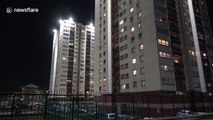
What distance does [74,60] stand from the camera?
10650cm

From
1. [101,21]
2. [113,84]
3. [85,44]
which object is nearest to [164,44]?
[113,84]

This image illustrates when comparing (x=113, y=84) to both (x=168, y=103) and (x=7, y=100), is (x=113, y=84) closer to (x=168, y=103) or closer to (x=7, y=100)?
(x=168, y=103)

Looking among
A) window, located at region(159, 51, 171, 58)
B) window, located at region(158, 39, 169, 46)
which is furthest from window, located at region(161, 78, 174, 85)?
window, located at region(158, 39, 169, 46)

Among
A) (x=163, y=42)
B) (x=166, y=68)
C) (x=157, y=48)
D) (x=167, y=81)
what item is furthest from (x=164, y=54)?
(x=167, y=81)

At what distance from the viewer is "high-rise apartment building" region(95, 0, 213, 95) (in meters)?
35.9

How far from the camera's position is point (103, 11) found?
59719 mm

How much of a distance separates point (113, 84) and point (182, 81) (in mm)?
19326

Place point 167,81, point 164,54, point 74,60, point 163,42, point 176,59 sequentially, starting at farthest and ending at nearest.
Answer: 1. point 74,60
2. point 176,59
3. point 163,42
4. point 164,54
5. point 167,81

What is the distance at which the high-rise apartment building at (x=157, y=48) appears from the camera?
118 feet

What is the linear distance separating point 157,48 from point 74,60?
78.7m

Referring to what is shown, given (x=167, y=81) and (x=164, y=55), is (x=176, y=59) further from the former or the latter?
(x=167, y=81)

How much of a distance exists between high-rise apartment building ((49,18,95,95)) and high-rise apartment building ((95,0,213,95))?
50657 mm

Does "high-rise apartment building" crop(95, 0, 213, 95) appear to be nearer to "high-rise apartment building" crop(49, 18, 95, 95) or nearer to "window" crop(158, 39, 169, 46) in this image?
"window" crop(158, 39, 169, 46)

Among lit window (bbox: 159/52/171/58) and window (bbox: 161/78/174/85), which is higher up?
lit window (bbox: 159/52/171/58)
